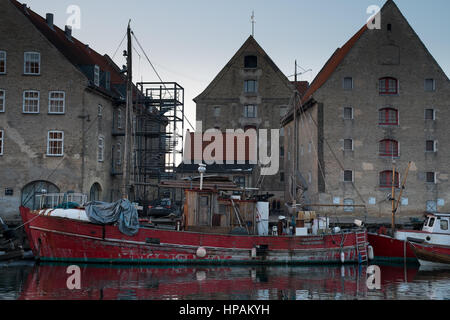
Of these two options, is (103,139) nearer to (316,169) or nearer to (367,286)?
(316,169)

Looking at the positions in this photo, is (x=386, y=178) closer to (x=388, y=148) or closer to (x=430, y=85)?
(x=388, y=148)

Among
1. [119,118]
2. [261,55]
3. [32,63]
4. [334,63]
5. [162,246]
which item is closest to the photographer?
[162,246]

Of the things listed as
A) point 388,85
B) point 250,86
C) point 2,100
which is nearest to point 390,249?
point 388,85

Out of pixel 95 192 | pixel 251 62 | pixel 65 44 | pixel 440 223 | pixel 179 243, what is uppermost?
pixel 251 62

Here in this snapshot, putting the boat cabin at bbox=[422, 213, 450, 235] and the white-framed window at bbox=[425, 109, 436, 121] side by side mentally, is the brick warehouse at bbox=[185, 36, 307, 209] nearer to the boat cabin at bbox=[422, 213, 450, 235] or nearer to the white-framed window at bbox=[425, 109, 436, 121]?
the white-framed window at bbox=[425, 109, 436, 121]

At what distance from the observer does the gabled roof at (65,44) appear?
3834cm

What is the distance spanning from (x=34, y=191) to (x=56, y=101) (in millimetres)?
6558

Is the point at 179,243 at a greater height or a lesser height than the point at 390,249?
greater

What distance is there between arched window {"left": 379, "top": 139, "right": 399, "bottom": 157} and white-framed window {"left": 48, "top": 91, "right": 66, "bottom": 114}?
23.8 meters

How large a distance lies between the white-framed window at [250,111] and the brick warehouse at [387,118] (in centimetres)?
1668

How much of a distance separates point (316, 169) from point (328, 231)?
33.1ft

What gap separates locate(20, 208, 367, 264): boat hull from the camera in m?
26.5

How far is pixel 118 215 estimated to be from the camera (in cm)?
2669

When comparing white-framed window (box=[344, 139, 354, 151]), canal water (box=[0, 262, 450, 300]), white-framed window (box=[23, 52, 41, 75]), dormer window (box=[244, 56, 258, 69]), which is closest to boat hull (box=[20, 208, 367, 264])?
canal water (box=[0, 262, 450, 300])
